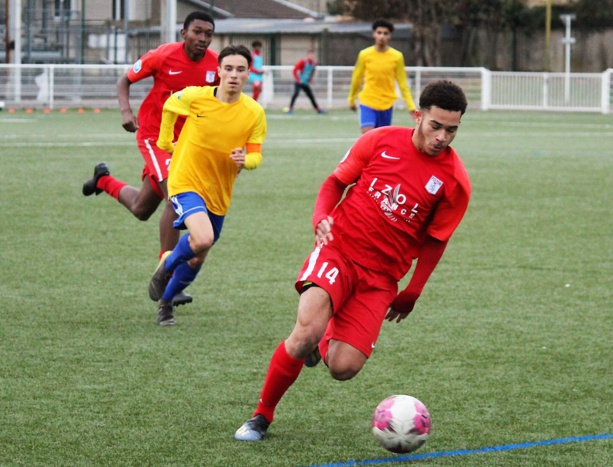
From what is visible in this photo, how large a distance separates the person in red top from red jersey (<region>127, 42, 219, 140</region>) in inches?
131

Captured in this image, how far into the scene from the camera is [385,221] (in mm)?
5246

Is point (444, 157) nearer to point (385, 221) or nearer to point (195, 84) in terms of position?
point (385, 221)

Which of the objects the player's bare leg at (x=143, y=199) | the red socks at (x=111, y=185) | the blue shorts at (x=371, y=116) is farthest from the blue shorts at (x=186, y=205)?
the blue shorts at (x=371, y=116)

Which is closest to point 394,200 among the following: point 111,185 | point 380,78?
point 111,185

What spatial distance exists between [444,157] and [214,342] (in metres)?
2.25

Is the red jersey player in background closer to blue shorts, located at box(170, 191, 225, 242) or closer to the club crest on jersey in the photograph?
blue shorts, located at box(170, 191, 225, 242)

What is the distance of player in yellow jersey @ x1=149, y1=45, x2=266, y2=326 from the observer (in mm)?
7262

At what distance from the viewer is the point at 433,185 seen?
522cm

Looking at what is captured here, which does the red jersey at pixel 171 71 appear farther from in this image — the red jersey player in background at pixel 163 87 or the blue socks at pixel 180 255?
the blue socks at pixel 180 255

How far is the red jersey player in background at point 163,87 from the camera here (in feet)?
27.0

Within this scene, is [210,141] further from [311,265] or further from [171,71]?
[311,265]

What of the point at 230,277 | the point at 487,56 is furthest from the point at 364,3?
the point at 230,277

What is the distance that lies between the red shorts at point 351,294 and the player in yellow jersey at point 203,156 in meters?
2.14

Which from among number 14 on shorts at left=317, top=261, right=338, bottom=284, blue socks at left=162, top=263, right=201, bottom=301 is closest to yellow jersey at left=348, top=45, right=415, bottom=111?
blue socks at left=162, top=263, right=201, bottom=301
